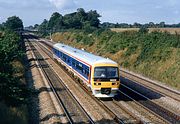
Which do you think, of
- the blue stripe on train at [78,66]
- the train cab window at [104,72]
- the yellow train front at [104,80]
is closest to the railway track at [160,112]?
the yellow train front at [104,80]

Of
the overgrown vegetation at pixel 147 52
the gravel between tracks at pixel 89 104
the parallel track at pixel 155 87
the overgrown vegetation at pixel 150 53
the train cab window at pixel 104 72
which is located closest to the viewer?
the gravel between tracks at pixel 89 104

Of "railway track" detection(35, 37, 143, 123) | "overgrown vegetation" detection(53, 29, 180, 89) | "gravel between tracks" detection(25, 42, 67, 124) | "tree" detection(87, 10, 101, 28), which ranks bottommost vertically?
"gravel between tracks" detection(25, 42, 67, 124)

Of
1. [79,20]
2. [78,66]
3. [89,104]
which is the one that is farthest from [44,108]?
[79,20]

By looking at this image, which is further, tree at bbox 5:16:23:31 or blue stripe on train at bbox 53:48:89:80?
tree at bbox 5:16:23:31

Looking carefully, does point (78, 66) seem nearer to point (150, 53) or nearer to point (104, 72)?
point (104, 72)

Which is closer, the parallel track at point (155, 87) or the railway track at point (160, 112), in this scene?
the railway track at point (160, 112)

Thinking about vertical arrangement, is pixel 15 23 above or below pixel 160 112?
above

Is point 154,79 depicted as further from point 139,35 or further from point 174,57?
point 139,35

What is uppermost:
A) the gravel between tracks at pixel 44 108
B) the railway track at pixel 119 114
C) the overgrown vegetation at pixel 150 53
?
the overgrown vegetation at pixel 150 53

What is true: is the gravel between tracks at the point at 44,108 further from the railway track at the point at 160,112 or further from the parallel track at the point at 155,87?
the parallel track at the point at 155,87

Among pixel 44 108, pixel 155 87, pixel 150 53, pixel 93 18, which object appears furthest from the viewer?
pixel 93 18

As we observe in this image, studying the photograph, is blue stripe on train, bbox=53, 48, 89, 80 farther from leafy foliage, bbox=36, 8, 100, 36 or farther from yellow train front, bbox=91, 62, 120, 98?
leafy foliage, bbox=36, 8, 100, 36

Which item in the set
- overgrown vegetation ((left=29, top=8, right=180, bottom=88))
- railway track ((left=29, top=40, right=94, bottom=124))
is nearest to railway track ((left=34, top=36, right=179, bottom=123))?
railway track ((left=29, top=40, right=94, bottom=124))

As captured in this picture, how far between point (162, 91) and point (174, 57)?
9543 millimetres
